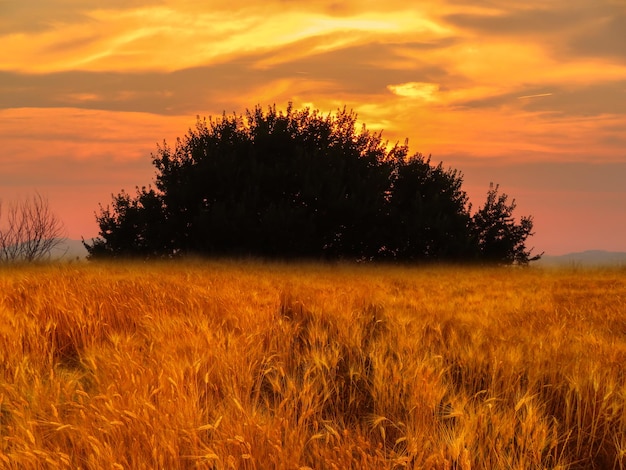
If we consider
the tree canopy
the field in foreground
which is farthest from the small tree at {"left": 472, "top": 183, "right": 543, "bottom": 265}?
the field in foreground

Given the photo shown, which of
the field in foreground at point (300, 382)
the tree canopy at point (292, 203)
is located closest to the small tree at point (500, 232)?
the tree canopy at point (292, 203)

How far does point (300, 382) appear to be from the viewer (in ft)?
12.2

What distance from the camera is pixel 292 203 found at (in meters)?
19.8

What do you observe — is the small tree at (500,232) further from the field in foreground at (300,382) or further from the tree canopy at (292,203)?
the field in foreground at (300,382)

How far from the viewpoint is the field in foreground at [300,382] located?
2406mm

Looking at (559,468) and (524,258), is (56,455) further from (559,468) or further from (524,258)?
(524,258)

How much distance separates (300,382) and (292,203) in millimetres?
16198

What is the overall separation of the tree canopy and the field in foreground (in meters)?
11.0

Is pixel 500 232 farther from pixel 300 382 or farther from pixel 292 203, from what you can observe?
pixel 300 382

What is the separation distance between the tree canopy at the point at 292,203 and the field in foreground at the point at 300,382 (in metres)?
11.0

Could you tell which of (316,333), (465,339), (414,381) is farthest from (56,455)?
(465,339)

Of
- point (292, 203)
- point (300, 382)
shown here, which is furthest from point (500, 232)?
point (300, 382)

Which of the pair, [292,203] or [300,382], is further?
[292,203]

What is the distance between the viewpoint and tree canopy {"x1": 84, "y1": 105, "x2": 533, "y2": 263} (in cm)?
1870
